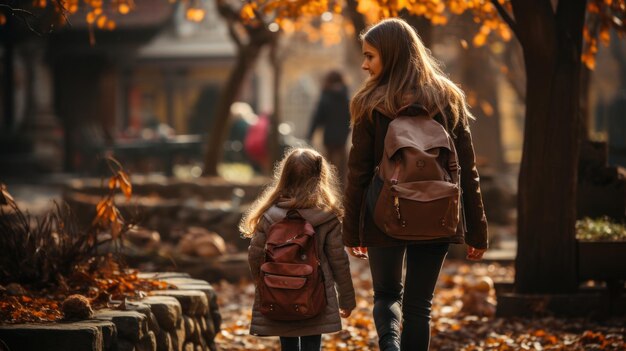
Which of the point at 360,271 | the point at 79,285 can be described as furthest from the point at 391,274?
the point at 360,271

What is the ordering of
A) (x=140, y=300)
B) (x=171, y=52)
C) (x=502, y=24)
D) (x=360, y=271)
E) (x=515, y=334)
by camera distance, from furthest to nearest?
(x=171, y=52) < (x=360, y=271) < (x=502, y=24) < (x=515, y=334) < (x=140, y=300)

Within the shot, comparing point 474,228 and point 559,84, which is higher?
point 559,84

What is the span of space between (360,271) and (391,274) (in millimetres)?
A: 6568

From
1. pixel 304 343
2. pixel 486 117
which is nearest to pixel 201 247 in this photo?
pixel 304 343

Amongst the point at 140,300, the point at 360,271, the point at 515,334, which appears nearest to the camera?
Result: the point at 140,300

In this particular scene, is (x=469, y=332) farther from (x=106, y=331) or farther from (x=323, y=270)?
(x=106, y=331)

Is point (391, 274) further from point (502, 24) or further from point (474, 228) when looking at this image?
point (502, 24)

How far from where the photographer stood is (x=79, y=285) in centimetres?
665

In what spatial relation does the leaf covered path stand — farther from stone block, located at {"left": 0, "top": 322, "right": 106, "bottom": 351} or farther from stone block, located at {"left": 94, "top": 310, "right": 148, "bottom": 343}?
stone block, located at {"left": 0, "top": 322, "right": 106, "bottom": 351}

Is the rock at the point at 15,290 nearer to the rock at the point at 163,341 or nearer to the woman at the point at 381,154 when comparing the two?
the rock at the point at 163,341

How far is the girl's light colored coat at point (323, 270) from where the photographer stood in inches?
217

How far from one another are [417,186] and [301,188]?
66cm

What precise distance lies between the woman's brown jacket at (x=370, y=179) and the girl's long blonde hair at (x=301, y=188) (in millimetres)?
184

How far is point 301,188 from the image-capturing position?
5.62 metres
